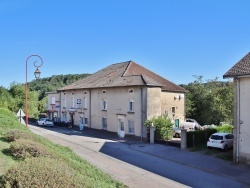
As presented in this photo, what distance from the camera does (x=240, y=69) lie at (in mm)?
19141

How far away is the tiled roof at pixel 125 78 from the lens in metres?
32.8

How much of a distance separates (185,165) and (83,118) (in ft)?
82.9

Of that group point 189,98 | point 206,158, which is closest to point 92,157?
point 206,158

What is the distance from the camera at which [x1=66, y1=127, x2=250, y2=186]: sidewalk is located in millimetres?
17344

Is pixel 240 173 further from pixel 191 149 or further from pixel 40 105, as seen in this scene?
pixel 40 105

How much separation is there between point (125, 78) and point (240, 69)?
17.9 m

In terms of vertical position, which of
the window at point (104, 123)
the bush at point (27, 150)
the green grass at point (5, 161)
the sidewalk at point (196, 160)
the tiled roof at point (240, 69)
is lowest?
the sidewalk at point (196, 160)

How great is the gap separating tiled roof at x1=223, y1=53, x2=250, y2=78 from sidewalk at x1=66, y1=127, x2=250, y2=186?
6088 millimetres

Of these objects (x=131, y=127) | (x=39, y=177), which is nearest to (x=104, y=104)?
(x=131, y=127)

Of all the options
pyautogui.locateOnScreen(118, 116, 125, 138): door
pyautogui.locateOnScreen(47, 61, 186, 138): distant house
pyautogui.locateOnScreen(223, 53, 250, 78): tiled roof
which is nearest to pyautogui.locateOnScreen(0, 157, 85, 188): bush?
pyautogui.locateOnScreen(223, 53, 250, 78): tiled roof

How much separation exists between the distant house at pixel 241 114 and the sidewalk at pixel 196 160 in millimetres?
862

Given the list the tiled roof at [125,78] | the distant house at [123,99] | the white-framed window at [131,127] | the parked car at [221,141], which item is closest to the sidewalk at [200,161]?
the parked car at [221,141]

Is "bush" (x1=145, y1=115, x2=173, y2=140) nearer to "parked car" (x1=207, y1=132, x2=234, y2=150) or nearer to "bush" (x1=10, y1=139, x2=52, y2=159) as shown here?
"parked car" (x1=207, y1=132, x2=234, y2=150)

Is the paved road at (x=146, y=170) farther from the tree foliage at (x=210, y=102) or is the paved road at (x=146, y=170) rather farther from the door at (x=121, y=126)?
the tree foliage at (x=210, y=102)
